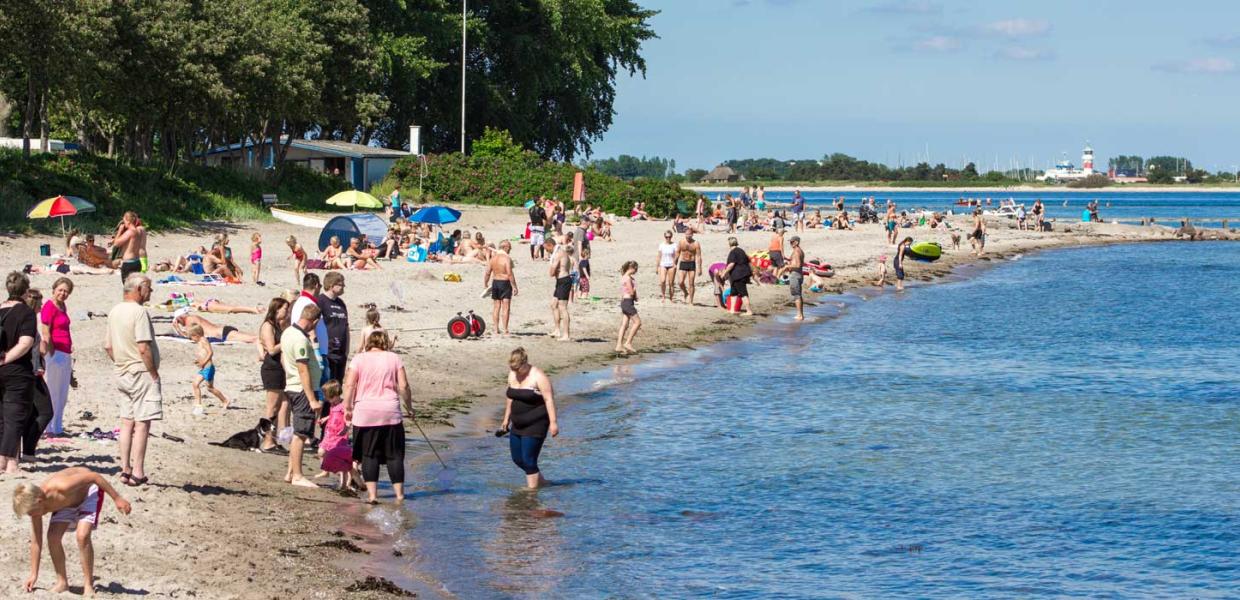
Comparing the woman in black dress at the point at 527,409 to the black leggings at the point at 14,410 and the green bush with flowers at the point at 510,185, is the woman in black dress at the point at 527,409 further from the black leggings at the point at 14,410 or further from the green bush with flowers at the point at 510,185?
the green bush with flowers at the point at 510,185

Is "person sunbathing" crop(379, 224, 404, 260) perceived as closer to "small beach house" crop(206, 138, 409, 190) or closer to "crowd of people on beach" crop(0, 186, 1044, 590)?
"crowd of people on beach" crop(0, 186, 1044, 590)

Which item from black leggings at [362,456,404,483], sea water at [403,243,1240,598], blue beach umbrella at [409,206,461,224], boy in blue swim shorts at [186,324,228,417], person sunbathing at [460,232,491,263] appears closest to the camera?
sea water at [403,243,1240,598]

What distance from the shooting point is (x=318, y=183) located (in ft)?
178

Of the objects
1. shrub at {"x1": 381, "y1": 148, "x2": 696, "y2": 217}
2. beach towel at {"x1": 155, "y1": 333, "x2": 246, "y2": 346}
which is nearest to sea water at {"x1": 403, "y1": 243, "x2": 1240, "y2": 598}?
beach towel at {"x1": 155, "y1": 333, "x2": 246, "y2": 346}

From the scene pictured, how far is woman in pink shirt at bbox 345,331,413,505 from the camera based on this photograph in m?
12.6

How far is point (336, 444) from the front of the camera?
13.4m

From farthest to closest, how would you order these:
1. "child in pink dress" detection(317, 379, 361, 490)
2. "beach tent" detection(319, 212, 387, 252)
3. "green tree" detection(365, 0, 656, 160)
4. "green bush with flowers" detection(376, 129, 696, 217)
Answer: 1. "green tree" detection(365, 0, 656, 160)
2. "green bush with flowers" detection(376, 129, 696, 217)
3. "beach tent" detection(319, 212, 387, 252)
4. "child in pink dress" detection(317, 379, 361, 490)

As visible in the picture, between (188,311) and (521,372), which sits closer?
(521,372)

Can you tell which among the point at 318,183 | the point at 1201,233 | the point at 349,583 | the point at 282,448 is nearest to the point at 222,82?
the point at 318,183

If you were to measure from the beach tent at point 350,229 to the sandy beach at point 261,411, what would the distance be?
3.89ft

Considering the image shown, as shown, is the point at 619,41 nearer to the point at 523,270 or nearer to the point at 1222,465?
the point at 523,270

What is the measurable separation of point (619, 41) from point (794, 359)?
52.6 m

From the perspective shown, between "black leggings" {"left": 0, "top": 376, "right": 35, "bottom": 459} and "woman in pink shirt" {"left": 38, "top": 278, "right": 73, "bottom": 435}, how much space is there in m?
0.50

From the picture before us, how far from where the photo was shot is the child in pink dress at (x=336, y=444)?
13305 mm
